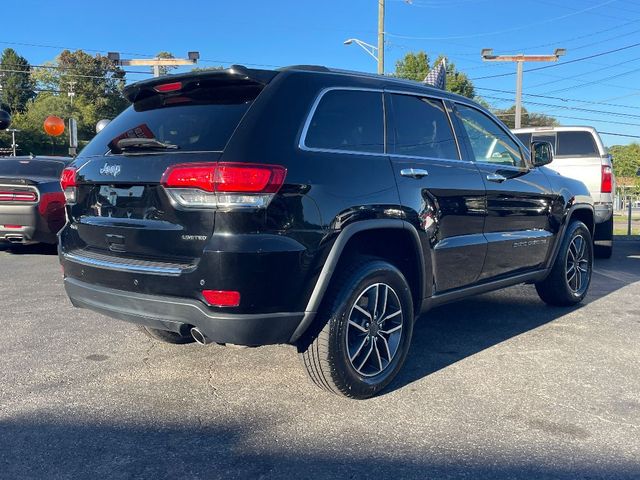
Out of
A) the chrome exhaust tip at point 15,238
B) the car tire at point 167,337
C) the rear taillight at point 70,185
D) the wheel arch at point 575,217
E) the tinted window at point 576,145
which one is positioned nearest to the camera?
the rear taillight at point 70,185

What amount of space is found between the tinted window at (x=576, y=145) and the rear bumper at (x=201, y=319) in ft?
25.5

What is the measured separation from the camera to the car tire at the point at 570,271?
18.9 ft

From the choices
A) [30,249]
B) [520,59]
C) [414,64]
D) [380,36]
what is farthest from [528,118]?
[30,249]

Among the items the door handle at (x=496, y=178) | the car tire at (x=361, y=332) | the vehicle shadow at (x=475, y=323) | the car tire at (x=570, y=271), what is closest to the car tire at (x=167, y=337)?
the car tire at (x=361, y=332)

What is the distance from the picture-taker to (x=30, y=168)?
29.7 ft

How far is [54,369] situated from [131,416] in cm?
105

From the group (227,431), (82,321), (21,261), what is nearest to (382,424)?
(227,431)

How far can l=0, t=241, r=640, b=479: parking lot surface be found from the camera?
2848mm

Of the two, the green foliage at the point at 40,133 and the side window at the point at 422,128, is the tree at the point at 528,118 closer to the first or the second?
the green foliage at the point at 40,133

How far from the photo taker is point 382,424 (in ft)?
10.8

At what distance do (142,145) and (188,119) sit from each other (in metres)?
0.30

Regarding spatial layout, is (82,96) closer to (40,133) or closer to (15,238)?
(40,133)

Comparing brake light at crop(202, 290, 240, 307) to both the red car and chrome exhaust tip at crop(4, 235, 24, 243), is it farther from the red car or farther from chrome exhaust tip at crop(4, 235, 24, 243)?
chrome exhaust tip at crop(4, 235, 24, 243)

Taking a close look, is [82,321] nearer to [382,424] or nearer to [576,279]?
[382,424]
